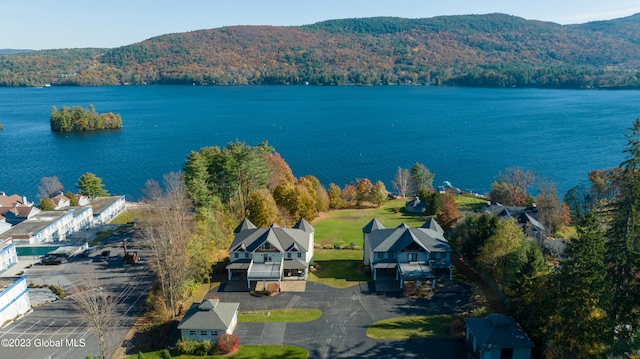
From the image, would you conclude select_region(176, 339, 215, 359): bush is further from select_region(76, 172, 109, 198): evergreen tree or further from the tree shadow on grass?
select_region(76, 172, 109, 198): evergreen tree

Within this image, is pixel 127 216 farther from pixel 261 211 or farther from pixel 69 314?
pixel 69 314

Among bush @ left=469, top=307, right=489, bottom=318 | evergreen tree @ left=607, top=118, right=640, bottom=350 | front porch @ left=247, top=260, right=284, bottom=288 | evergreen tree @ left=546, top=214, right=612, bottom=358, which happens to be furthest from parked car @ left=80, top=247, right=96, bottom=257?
evergreen tree @ left=607, top=118, right=640, bottom=350

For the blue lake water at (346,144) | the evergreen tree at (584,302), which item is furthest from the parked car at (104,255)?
the evergreen tree at (584,302)

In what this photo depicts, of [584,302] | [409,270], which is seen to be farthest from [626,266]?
[409,270]

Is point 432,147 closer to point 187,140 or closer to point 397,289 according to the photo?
point 187,140

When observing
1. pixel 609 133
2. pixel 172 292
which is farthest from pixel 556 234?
pixel 609 133

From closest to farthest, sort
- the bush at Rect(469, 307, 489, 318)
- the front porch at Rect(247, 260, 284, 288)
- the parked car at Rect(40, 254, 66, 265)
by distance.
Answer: the bush at Rect(469, 307, 489, 318) < the front porch at Rect(247, 260, 284, 288) < the parked car at Rect(40, 254, 66, 265)
